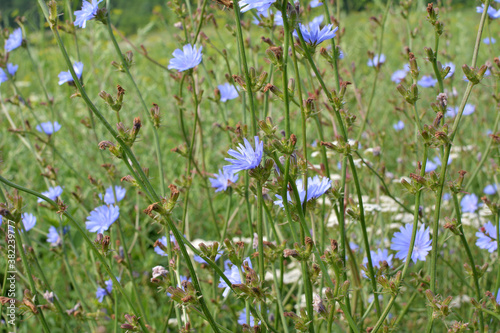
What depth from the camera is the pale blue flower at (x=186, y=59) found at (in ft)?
4.65

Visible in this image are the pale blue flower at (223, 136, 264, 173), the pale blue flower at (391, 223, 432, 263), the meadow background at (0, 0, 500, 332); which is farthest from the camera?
the meadow background at (0, 0, 500, 332)

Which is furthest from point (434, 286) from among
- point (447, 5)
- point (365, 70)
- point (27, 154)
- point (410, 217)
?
point (365, 70)

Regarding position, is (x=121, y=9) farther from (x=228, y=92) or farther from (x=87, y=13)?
(x=87, y=13)

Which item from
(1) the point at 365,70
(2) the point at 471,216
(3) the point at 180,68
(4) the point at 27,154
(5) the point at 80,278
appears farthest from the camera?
(1) the point at 365,70

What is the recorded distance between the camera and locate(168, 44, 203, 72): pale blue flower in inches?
55.8

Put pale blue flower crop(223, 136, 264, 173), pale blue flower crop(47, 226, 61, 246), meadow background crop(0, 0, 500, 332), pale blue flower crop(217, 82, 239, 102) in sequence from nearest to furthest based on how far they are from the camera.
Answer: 1. pale blue flower crop(223, 136, 264, 173)
2. meadow background crop(0, 0, 500, 332)
3. pale blue flower crop(47, 226, 61, 246)
4. pale blue flower crop(217, 82, 239, 102)

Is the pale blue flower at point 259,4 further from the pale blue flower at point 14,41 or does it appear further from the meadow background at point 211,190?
the pale blue flower at point 14,41

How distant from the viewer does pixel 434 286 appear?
3.54 feet

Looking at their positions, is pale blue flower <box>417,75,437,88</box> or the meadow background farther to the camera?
pale blue flower <box>417,75,437,88</box>

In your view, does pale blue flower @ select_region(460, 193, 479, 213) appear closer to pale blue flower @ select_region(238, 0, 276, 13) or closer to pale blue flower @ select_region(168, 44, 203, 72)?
pale blue flower @ select_region(168, 44, 203, 72)

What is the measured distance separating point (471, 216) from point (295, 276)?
0.96 m

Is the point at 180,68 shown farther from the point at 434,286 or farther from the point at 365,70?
the point at 365,70

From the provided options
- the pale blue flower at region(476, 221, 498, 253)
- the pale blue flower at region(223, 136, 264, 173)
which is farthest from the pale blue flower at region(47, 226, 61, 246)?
the pale blue flower at region(476, 221, 498, 253)

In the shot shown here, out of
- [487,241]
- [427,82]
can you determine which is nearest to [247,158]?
[487,241]
